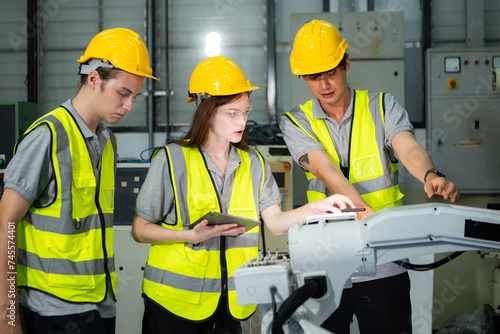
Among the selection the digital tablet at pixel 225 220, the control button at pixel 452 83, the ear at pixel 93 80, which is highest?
the control button at pixel 452 83

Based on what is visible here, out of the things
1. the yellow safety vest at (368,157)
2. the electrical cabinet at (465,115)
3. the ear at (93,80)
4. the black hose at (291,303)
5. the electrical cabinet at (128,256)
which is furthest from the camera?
the electrical cabinet at (465,115)

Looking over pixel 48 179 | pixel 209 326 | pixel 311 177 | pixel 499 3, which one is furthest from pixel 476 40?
pixel 48 179

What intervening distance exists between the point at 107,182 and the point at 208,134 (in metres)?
0.38

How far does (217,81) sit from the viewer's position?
174cm

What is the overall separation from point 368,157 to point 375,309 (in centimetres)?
50

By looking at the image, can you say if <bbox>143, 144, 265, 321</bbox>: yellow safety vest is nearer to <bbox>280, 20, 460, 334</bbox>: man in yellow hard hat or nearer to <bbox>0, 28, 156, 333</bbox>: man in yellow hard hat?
<bbox>0, 28, 156, 333</bbox>: man in yellow hard hat

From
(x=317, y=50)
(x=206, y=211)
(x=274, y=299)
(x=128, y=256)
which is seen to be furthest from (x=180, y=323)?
(x=128, y=256)

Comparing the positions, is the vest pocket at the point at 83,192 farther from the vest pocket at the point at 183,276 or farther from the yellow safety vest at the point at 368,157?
the yellow safety vest at the point at 368,157

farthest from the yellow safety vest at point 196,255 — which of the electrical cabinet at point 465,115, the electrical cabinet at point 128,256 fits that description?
the electrical cabinet at point 465,115

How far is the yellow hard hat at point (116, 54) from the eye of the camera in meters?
1.54

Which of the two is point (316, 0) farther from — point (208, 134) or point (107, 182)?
point (107, 182)

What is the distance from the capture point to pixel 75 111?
1.49m

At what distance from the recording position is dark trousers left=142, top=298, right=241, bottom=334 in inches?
60.3

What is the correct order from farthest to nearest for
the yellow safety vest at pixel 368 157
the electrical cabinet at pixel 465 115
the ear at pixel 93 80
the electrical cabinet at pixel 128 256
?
the electrical cabinet at pixel 465 115 → the electrical cabinet at pixel 128 256 → the yellow safety vest at pixel 368 157 → the ear at pixel 93 80
